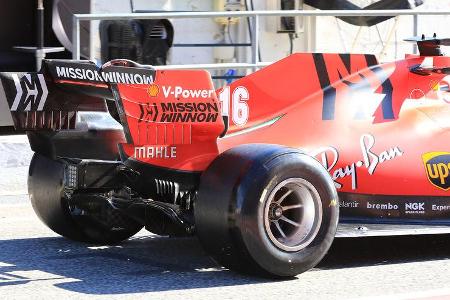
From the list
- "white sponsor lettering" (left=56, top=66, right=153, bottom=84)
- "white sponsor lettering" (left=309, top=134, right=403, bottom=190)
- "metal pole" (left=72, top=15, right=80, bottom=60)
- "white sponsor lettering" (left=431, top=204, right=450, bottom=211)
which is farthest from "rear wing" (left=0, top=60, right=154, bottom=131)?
"metal pole" (left=72, top=15, right=80, bottom=60)

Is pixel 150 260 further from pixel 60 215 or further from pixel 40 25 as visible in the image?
pixel 40 25

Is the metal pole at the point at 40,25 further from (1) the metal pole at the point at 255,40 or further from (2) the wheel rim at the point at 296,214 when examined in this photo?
(2) the wheel rim at the point at 296,214

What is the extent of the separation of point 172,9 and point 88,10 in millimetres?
1671

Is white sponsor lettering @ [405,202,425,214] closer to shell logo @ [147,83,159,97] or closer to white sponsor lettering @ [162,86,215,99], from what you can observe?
white sponsor lettering @ [162,86,215,99]

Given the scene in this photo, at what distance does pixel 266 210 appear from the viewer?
5953mm

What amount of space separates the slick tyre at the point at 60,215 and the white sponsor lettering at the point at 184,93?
1178mm

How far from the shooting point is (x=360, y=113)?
265 inches

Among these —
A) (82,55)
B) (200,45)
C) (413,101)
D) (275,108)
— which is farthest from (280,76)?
(200,45)

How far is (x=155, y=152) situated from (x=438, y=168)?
1.79m

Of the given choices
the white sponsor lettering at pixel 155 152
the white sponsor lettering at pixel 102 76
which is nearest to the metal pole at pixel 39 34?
the white sponsor lettering at pixel 102 76

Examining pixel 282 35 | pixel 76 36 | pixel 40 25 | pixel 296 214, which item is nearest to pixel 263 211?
pixel 296 214

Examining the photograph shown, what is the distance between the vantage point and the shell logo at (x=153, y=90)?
6.06m

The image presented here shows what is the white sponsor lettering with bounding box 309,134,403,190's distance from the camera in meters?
6.50

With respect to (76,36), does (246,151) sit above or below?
below
